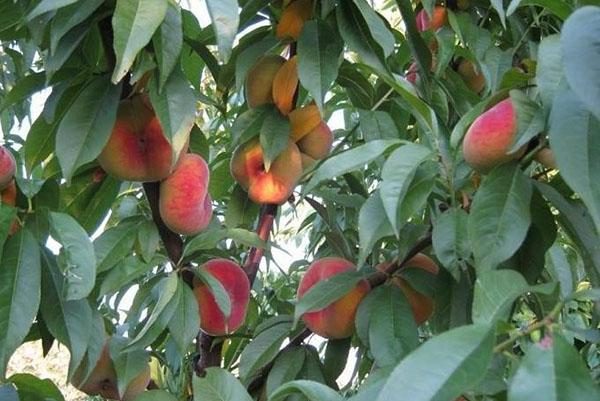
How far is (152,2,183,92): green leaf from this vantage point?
30.6 inches

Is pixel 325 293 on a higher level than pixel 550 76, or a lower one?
lower

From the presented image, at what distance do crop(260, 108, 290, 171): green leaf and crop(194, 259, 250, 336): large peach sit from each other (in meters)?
0.14

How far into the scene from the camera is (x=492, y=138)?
72 centimetres

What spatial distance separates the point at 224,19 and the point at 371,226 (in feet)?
0.67

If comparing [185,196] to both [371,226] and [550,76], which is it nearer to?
[371,226]

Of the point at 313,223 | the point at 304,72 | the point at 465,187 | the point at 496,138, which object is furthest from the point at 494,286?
the point at 313,223

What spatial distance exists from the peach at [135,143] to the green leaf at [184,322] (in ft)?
0.46

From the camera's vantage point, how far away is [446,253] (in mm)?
777

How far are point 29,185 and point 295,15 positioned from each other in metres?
0.37

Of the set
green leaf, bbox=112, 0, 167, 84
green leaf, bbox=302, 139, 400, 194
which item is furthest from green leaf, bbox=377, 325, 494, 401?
green leaf, bbox=112, 0, 167, 84

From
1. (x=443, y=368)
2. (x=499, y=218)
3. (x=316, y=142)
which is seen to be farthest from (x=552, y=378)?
(x=316, y=142)

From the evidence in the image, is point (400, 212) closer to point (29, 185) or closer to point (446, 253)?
point (446, 253)

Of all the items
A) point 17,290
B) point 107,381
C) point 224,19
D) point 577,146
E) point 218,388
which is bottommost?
point 107,381

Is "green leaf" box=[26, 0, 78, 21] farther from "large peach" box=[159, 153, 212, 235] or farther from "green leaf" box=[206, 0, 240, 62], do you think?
"large peach" box=[159, 153, 212, 235]
